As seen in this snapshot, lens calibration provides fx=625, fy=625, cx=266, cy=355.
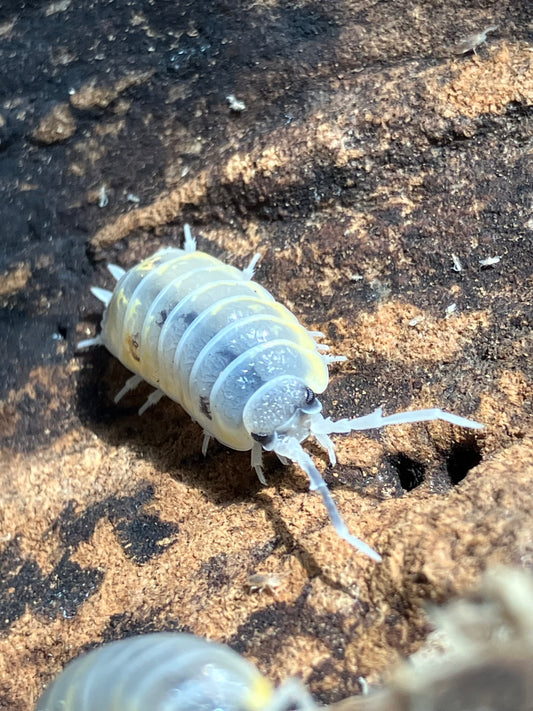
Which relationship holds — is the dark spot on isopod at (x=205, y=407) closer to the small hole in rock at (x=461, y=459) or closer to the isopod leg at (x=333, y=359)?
the isopod leg at (x=333, y=359)

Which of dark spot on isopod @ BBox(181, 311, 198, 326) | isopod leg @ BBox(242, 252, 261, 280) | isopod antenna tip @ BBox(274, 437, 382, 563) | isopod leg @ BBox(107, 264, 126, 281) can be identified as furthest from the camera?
isopod leg @ BBox(107, 264, 126, 281)

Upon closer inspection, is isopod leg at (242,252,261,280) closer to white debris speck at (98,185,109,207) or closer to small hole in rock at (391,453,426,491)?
white debris speck at (98,185,109,207)

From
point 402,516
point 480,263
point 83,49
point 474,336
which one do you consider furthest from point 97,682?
point 83,49

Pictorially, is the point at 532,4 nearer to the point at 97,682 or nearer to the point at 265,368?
the point at 265,368

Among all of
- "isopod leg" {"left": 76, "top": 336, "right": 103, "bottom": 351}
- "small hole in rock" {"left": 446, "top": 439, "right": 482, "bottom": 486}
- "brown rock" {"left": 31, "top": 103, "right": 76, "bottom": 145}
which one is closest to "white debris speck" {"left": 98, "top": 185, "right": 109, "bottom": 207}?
"brown rock" {"left": 31, "top": 103, "right": 76, "bottom": 145}

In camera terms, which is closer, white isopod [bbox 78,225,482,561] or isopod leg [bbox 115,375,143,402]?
white isopod [bbox 78,225,482,561]

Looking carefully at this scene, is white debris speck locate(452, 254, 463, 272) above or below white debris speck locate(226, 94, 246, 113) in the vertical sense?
below

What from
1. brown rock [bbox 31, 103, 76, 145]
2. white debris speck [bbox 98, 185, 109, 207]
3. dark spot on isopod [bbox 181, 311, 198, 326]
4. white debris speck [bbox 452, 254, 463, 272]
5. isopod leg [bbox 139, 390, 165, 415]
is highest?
brown rock [bbox 31, 103, 76, 145]

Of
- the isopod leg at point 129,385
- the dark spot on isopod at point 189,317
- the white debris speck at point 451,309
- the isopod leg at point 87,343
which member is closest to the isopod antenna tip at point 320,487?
the dark spot on isopod at point 189,317
